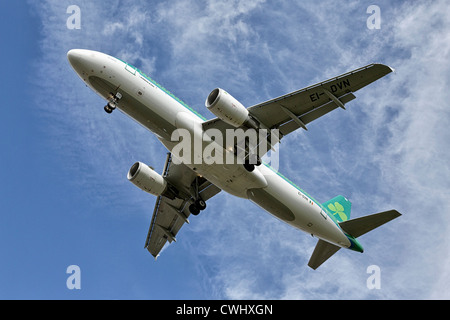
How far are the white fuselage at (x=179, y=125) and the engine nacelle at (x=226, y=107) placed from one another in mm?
2304

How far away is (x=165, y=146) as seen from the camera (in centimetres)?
3497

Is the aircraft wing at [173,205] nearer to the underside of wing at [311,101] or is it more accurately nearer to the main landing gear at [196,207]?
the main landing gear at [196,207]

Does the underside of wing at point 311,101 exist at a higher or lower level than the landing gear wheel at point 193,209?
higher

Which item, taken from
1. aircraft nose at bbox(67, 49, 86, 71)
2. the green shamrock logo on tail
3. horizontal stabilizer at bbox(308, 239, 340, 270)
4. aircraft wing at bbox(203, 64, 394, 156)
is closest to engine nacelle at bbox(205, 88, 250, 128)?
aircraft wing at bbox(203, 64, 394, 156)

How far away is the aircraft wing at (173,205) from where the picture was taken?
4006 centimetres

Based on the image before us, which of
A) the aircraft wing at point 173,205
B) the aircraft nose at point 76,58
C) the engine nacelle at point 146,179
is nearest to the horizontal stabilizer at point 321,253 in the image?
the aircraft wing at point 173,205

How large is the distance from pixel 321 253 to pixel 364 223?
15.8ft

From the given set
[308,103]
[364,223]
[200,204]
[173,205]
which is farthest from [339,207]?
[173,205]

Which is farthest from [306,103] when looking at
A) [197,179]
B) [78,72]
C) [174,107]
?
[78,72]

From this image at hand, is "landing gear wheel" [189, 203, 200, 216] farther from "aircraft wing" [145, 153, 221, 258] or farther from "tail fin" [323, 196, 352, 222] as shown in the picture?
"tail fin" [323, 196, 352, 222]

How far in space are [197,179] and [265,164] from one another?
6512 millimetres

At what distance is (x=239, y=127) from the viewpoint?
3356cm

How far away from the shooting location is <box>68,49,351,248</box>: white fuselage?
3238 cm
